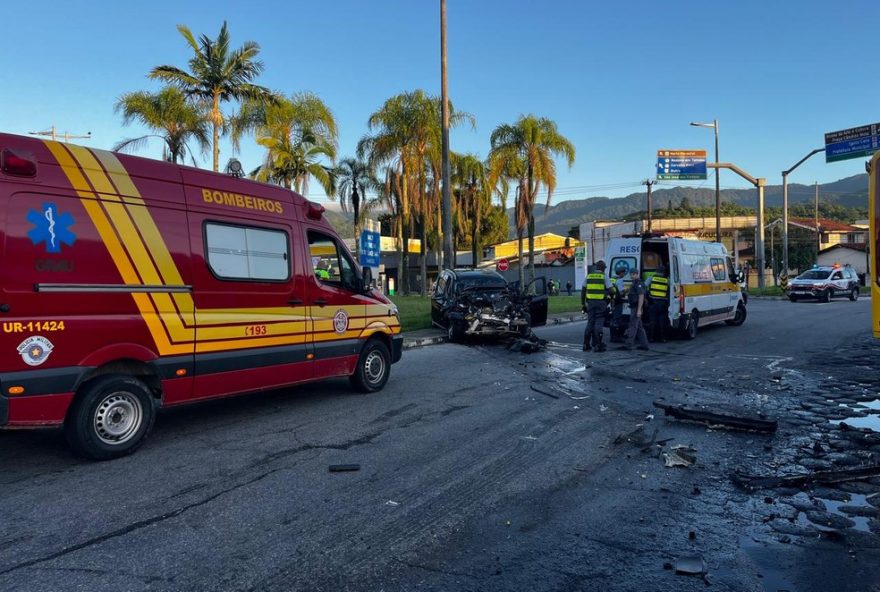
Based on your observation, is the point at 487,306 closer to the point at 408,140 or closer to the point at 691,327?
the point at 691,327

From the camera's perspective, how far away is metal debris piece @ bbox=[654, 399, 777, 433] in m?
6.04

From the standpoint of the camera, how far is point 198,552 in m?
3.52

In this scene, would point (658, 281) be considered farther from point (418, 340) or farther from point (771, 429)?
point (771, 429)

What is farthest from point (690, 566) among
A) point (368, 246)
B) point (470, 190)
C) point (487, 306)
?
point (470, 190)

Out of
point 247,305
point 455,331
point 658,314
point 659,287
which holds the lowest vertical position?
point 455,331

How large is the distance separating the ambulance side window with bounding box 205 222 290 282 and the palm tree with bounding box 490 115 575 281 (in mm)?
26131

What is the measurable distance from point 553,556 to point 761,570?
1.14 m

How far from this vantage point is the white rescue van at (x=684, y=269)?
1334 centimetres

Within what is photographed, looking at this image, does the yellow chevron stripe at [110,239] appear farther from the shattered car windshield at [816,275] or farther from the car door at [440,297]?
the shattered car windshield at [816,275]

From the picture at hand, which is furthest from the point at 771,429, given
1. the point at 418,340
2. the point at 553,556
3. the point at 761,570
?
the point at 418,340

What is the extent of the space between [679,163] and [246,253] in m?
28.1

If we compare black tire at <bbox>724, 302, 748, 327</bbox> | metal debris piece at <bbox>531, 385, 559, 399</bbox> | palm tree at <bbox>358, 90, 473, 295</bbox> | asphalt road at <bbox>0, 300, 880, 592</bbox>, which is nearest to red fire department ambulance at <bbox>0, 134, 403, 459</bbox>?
asphalt road at <bbox>0, 300, 880, 592</bbox>

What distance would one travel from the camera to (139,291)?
5480mm

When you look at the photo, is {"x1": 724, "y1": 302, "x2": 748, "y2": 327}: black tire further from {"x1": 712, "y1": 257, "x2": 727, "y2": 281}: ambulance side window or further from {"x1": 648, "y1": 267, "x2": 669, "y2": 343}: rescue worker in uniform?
{"x1": 648, "y1": 267, "x2": 669, "y2": 343}: rescue worker in uniform
